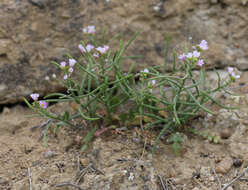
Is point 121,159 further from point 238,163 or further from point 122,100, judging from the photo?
point 238,163

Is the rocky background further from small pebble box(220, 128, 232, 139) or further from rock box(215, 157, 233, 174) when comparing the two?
rock box(215, 157, 233, 174)

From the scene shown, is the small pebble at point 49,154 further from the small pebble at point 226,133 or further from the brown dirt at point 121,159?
the small pebble at point 226,133

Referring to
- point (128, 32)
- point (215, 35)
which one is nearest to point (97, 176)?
point (128, 32)

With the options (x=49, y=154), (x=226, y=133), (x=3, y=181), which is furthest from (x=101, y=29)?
(x=3, y=181)

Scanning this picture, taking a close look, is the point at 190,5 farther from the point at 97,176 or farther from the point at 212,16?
the point at 97,176

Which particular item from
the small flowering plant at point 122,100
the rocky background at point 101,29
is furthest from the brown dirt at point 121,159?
the rocky background at point 101,29
